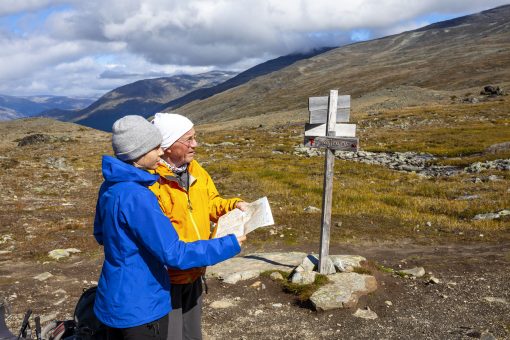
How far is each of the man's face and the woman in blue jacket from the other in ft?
2.28

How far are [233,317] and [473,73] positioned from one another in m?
143

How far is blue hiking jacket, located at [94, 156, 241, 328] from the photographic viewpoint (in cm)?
315

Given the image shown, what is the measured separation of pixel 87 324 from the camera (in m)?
3.57

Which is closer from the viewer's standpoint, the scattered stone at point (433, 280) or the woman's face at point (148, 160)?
the woman's face at point (148, 160)

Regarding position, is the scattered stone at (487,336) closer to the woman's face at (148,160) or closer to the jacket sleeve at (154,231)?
the jacket sleeve at (154,231)

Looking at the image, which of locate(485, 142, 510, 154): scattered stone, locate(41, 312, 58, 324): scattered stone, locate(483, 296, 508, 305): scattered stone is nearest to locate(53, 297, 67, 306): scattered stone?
locate(41, 312, 58, 324): scattered stone

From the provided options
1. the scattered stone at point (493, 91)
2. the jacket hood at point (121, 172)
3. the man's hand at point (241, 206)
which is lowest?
the man's hand at point (241, 206)

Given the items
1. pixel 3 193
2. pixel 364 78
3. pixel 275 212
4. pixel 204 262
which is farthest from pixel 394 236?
pixel 364 78

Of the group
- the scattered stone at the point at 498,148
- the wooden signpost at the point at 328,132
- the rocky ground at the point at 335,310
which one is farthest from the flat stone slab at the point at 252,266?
the scattered stone at the point at 498,148

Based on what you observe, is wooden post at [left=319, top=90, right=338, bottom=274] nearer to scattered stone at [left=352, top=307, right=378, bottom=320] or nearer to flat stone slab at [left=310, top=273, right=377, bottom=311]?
flat stone slab at [left=310, top=273, right=377, bottom=311]

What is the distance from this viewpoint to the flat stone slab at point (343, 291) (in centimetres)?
764

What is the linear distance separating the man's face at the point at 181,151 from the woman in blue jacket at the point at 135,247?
2.28ft

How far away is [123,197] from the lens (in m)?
3.17

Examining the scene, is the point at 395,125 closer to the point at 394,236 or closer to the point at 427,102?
the point at 427,102
